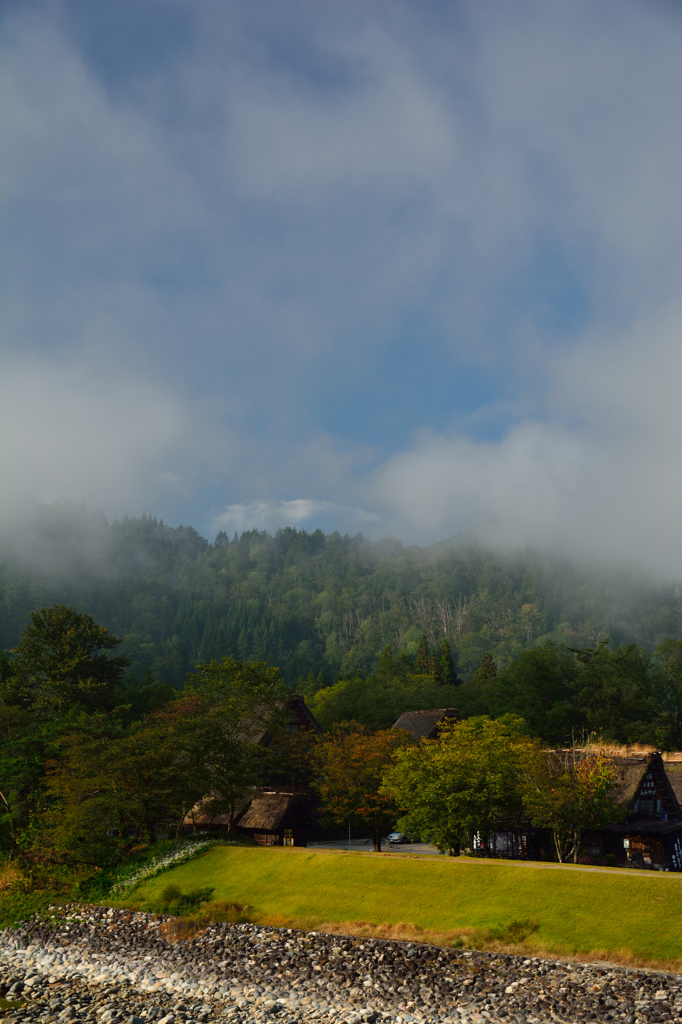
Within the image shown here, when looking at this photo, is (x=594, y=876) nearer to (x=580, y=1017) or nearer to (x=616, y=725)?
(x=580, y=1017)

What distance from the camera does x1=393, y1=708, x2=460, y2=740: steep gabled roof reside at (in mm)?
61769

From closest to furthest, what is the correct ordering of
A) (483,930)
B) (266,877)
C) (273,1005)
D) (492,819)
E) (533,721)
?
(273,1005) < (483,930) < (266,877) < (492,819) < (533,721)

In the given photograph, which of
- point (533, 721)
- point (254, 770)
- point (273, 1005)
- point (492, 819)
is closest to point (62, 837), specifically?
point (254, 770)

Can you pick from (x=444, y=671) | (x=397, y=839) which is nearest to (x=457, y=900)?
(x=397, y=839)

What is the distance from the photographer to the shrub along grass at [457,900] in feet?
74.1

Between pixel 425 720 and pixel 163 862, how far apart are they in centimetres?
3348

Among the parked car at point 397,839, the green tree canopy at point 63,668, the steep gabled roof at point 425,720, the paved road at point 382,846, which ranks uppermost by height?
the green tree canopy at point 63,668

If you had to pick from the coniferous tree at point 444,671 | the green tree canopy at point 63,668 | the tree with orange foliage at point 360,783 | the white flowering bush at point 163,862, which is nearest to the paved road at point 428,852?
the tree with orange foliage at point 360,783

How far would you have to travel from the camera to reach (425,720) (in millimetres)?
64312

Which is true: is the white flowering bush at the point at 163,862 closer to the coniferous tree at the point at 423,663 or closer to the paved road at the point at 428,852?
the paved road at the point at 428,852

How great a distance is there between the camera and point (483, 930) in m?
24.1

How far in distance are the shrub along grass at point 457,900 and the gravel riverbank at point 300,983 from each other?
1076mm

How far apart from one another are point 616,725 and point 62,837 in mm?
66374

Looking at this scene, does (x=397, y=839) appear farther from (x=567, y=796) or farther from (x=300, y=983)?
(x=300, y=983)
